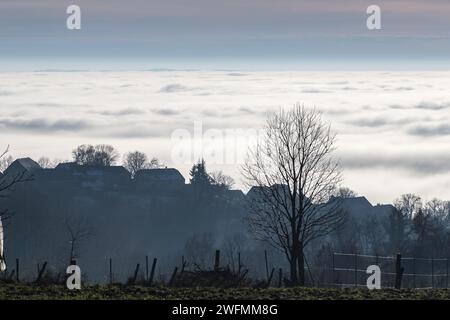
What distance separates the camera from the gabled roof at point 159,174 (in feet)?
605

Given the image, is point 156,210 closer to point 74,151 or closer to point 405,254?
point 74,151

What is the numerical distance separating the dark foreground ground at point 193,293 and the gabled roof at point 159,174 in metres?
156

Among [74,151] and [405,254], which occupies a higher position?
[74,151]

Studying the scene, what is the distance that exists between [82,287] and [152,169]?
161617 mm

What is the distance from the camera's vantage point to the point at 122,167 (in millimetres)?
184125

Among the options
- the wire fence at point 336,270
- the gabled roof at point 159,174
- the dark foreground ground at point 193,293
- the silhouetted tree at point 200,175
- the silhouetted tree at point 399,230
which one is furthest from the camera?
the gabled roof at point 159,174

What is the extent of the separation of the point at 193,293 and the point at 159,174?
160335 millimetres

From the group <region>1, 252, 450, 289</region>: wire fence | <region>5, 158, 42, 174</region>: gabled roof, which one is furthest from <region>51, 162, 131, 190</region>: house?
<region>1, 252, 450, 289</region>: wire fence

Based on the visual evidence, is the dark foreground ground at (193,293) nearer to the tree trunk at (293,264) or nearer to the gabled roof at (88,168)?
the tree trunk at (293,264)

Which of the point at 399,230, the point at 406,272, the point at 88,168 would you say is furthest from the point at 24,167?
the point at 406,272

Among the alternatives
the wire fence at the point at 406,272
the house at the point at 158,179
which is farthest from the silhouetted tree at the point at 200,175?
the wire fence at the point at 406,272
